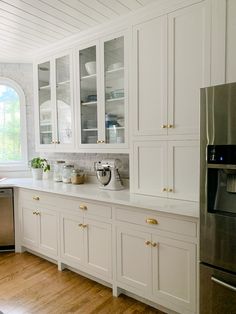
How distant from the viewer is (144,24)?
2164 mm

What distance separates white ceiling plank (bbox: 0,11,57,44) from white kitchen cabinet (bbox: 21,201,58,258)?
1.84 metres

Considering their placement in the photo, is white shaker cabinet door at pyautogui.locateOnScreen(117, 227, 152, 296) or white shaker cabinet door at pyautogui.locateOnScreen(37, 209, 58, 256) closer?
white shaker cabinet door at pyautogui.locateOnScreen(117, 227, 152, 296)

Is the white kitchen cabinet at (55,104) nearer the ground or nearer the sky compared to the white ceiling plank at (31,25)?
nearer the ground

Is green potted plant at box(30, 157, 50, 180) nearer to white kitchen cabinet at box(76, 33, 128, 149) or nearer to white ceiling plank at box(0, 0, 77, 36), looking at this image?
white kitchen cabinet at box(76, 33, 128, 149)

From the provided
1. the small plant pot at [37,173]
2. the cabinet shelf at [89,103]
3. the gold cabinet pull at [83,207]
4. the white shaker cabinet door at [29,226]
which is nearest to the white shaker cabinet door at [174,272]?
the gold cabinet pull at [83,207]

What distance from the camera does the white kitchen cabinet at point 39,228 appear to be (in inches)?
107

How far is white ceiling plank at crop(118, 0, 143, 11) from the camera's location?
2.04 meters

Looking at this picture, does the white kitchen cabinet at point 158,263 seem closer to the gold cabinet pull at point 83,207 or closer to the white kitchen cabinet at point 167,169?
the white kitchen cabinet at point 167,169

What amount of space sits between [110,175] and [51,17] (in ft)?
5.13

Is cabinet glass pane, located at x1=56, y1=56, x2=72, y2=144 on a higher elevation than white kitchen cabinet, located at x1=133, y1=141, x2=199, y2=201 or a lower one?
higher

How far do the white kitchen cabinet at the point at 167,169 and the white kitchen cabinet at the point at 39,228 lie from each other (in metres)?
1.08

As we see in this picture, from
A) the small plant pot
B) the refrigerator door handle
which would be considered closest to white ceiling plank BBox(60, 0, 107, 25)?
the small plant pot

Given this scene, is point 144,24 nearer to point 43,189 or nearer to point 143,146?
point 143,146

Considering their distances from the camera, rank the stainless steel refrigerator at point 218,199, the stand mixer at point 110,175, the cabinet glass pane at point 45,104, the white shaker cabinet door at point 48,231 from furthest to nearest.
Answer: the cabinet glass pane at point 45,104, the white shaker cabinet door at point 48,231, the stand mixer at point 110,175, the stainless steel refrigerator at point 218,199
